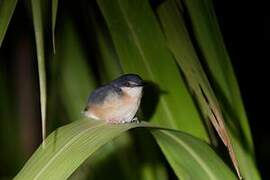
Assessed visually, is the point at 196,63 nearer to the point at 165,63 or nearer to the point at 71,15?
the point at 165,63

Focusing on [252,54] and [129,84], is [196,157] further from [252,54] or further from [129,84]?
[252,54]

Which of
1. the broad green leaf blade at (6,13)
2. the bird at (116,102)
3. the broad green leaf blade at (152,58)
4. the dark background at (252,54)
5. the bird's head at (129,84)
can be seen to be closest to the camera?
the broad green leaf blade at (6,13)

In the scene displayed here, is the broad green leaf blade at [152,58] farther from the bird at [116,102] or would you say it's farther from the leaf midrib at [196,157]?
the bird at [116,102]

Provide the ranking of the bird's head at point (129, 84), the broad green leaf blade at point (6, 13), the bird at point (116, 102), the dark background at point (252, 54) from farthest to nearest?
the dark background at point (252, 54) < the bird at point (116, 102) < the bird's head at point (129, 84) < the broad green leaf blade at point (6, 13)

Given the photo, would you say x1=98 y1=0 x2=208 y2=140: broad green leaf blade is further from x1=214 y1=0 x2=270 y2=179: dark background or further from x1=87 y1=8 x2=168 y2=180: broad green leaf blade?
x1=214 y1=0 x2=270 y2=179: dark background

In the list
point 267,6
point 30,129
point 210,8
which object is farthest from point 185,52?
point 267,6

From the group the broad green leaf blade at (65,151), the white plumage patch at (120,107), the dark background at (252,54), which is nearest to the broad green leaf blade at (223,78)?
the broad green leaf blade at (65,151)

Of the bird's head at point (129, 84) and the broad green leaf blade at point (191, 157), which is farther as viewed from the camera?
the bird's head at point (129, 84)
